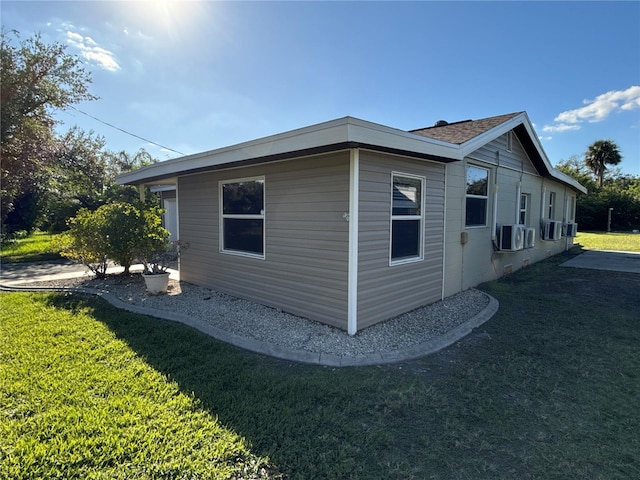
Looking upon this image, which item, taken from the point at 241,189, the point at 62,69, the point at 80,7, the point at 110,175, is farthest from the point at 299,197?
the point at 110,175

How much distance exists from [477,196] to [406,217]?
2827 mm

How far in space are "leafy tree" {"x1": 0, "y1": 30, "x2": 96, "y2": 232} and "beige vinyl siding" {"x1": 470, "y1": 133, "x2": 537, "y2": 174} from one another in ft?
43.2

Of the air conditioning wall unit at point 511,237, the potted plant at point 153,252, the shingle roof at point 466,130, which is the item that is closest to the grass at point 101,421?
the potted plant at point 153,252

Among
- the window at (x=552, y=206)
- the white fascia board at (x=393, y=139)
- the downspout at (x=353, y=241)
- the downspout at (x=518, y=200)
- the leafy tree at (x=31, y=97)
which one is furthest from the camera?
the window at (x=552, y=206)

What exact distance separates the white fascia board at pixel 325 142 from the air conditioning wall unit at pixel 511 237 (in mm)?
3113

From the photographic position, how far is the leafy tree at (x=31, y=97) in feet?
33.4

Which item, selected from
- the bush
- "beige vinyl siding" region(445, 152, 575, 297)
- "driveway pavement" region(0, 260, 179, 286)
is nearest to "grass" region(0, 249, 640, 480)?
"beige vinyl siding" region(445, 152, 575, 297)

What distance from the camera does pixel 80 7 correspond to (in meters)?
8.51

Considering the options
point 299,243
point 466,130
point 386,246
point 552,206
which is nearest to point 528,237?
point 466,130

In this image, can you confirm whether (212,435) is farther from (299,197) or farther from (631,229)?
(631,229)

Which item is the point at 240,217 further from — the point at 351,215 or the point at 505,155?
the point at 505,155

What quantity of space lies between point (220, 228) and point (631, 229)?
3342cm

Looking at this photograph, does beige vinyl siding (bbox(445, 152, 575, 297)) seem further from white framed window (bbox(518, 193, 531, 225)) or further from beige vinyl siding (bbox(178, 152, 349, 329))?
beige vinyl siding (bbox(178, 152, 349, 329))

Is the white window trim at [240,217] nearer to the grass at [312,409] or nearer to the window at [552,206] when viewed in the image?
the grass at [312,409]
